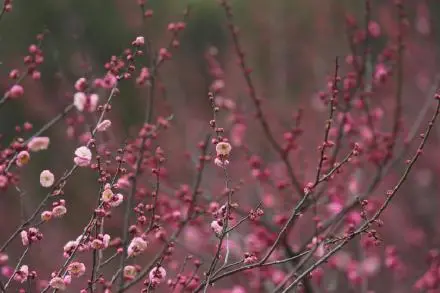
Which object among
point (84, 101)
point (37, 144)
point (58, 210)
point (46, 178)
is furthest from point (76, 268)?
point (84, 101)

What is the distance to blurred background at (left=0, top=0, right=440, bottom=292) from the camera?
7785 mm

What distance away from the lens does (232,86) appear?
11.4 m

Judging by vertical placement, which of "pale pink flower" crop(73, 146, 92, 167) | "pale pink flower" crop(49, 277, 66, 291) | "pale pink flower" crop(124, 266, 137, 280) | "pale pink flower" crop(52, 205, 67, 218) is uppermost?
"pale pink flower" crop(73, 146, 92, 167)

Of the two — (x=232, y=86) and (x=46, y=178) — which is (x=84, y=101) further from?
(x=232, y=86)

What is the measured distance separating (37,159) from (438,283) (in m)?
10.4

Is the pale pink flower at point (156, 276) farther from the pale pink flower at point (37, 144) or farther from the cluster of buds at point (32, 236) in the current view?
the pale pink flower at point (37, 144)

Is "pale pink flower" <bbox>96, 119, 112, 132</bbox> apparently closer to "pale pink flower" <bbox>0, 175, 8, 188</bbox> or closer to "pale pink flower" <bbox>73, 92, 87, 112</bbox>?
"pale pink flower" <bbox>73, 92, 87, 112</bbox>

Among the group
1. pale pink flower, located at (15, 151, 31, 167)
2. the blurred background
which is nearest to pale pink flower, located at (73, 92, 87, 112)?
pale pink flower, located at (15, 151, 31, 167)

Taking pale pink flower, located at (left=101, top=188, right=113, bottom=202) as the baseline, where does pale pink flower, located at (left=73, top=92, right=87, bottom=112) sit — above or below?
above

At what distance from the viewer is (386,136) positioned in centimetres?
420

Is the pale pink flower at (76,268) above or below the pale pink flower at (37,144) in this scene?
below

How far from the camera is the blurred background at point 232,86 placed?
7785 mm

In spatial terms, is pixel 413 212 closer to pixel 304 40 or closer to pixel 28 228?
pixel 304 40

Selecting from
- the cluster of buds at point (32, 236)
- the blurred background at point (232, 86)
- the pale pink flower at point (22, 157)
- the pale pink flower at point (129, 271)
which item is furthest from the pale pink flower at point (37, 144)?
the blurred background at point (232, 86)
